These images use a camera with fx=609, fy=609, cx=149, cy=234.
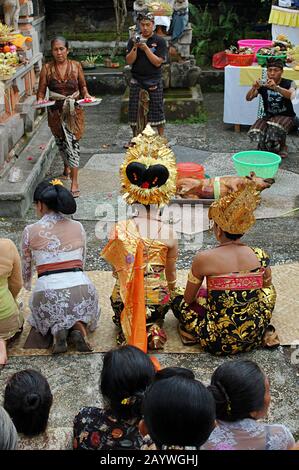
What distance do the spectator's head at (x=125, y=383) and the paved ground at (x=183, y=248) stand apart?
1.10 metres

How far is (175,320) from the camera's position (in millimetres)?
4395

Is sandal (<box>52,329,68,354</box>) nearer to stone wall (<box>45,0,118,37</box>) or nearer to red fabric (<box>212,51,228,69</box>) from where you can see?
red fabric (<box>212,51,228,69</box>)

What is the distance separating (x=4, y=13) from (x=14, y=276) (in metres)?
5.30

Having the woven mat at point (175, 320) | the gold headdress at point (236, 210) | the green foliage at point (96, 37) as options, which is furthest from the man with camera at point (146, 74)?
the green foliage at point (96, 37)

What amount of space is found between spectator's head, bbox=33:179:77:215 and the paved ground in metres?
0.97

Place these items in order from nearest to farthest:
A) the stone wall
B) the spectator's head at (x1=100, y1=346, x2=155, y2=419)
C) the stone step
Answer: the spectator's head at (x1=100, y1=346, x2=155, y2=419) < the stone step < the stone wall

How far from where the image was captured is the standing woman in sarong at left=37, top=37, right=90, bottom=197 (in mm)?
6574

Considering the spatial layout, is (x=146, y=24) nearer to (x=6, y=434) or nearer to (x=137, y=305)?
(x=137, y=305)

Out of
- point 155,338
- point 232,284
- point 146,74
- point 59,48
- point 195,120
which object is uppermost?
point 59,48

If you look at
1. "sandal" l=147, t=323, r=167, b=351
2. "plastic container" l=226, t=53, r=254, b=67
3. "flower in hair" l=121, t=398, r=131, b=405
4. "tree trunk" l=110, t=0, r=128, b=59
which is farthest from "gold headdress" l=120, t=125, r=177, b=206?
"tree trunk" l=110, t=0, r=128, b=59

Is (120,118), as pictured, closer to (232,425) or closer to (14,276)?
(14,276)

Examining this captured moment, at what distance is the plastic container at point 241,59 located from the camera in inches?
357

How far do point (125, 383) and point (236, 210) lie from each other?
1.59m

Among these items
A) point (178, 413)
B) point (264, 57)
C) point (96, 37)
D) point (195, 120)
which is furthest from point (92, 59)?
point (178, 413)
